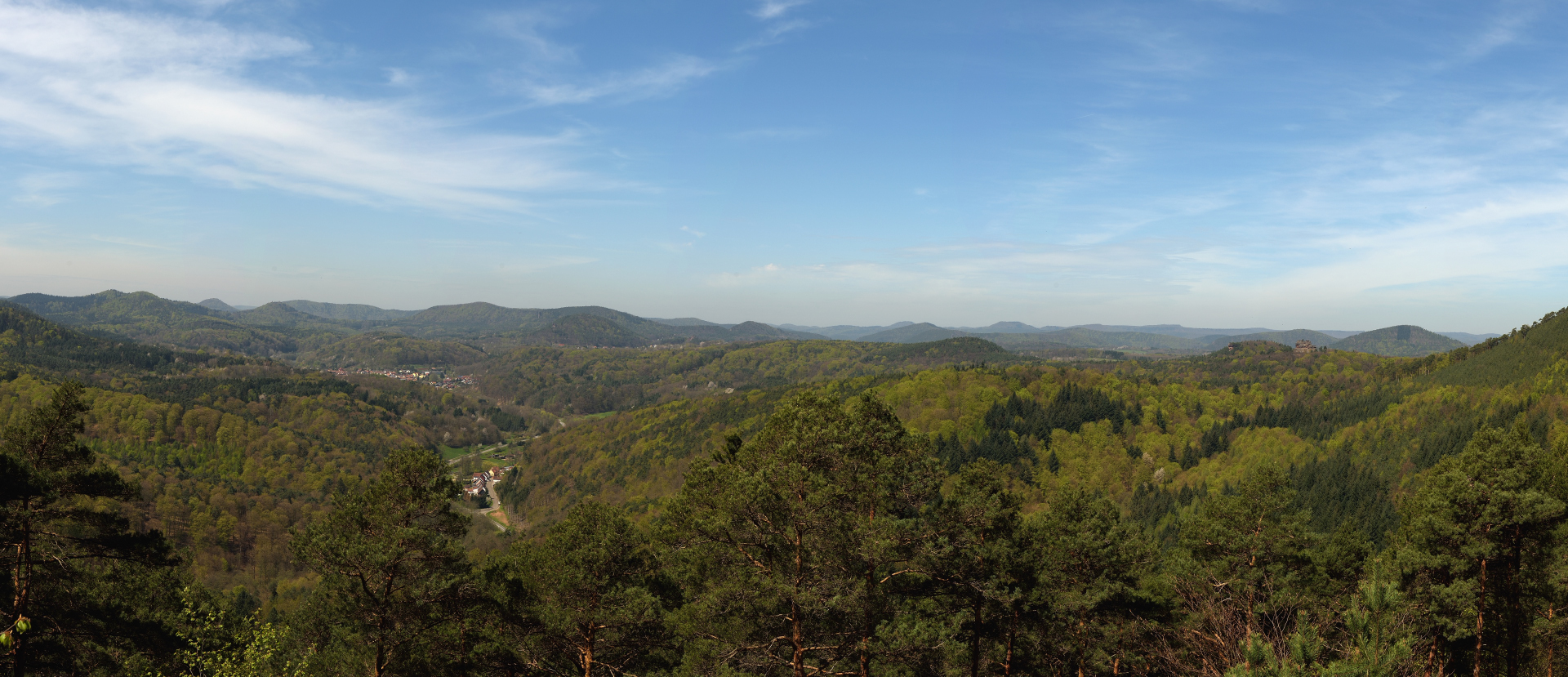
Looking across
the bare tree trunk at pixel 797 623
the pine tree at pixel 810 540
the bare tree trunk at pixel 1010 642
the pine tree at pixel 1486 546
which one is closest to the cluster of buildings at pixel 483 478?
the bare tree trunk at pixel 1010 642

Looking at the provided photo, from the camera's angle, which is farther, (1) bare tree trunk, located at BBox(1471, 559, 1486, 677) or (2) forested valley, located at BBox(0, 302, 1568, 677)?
(1) bare tree trunk, located at BBox(1471, 559, 1486, 677)

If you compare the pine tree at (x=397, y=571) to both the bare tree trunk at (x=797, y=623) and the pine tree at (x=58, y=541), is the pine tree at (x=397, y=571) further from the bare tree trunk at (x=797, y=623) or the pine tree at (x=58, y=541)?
the bare tree trunk at (x=797, y=623)

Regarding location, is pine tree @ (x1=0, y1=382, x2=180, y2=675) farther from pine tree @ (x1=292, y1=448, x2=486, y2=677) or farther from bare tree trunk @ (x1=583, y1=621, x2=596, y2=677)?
bare tree trunk @ (x1=583, y1=621, x2=596, y2=677)

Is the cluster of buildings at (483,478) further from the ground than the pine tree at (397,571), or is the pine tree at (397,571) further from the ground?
the pine tree at (397,571)

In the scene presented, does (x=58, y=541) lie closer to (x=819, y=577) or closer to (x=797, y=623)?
(x=797, y=623)

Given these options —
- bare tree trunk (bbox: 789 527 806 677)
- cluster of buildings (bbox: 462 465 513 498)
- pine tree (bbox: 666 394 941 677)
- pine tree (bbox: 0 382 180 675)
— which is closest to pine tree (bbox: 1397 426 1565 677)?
pine tree (bbox: 666 394 941 677)

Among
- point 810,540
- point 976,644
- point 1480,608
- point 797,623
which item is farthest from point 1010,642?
point 1480,608

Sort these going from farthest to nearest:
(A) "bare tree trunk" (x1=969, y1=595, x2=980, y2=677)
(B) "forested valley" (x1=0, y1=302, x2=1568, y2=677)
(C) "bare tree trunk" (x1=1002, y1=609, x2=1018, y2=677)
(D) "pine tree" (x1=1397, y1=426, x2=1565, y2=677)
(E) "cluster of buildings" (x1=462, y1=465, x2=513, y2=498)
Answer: (E) "cluster of buildings" (x1=462, y1=465, x2=513, y2=498) < (C) "bare tree trunk" (x1=1002, y1=609, x2=1018, y2=677) < (A) "bare tree trunk" (x1=969, y1=595, x2=980, y2=677) < (D) "pine tree" (x1=1397, y1=426, x2=1565, y2=677) < (B) "forested valley" (x1=0, y1=302, x2=1568, y2=677)

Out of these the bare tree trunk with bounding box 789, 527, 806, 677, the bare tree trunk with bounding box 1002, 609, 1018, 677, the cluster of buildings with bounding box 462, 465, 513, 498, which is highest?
the bare tree trunk with bounding box 789, 527, 806, 677

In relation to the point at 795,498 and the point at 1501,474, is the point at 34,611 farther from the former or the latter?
the point at 1501,474

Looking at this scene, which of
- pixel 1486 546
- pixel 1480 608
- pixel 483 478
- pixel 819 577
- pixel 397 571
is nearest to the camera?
pixel 819 577

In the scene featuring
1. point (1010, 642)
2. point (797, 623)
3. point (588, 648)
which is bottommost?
point (1010, 642)

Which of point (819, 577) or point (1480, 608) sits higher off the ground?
point (819, 577)
